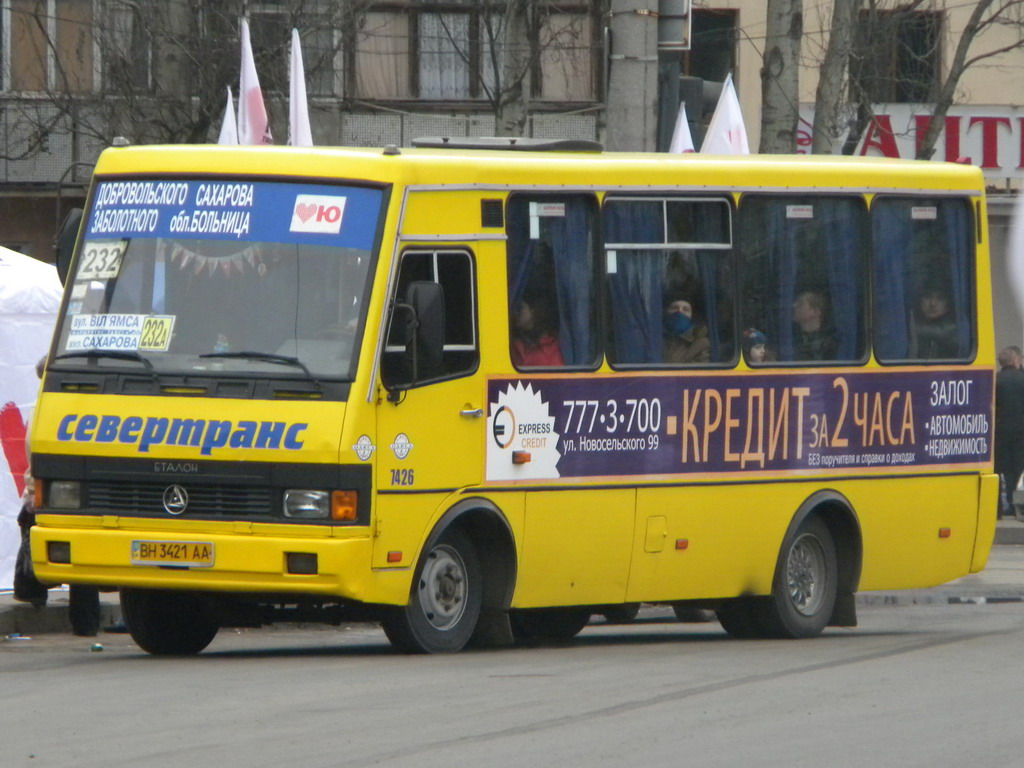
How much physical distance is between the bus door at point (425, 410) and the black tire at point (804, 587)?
8.88 ft

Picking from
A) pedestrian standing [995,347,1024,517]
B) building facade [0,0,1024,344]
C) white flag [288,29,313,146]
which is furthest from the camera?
building facade [0,0,1024,344]

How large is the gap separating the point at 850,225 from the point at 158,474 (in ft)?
16.4

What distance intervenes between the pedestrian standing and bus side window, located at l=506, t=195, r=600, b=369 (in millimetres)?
12477

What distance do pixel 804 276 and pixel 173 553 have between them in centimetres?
456

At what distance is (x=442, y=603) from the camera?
11.9 metres

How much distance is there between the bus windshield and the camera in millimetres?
11328

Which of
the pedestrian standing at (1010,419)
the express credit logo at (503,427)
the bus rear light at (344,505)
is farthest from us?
the pedestrian standing at (1010,419)

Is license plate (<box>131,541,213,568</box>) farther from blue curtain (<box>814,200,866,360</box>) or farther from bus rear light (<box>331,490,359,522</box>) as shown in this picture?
blue curtain (<box>814,200,866,360</box>)

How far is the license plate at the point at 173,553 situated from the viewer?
1117 centimetres

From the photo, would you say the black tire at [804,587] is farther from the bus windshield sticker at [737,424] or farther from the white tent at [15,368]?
the white tent at [15,368]

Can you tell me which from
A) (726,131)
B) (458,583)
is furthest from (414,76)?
(458,583)

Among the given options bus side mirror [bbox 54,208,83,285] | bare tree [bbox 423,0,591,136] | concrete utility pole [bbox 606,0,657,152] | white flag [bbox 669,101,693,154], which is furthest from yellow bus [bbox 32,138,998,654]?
bare tree [bbox 423,0,591,136]

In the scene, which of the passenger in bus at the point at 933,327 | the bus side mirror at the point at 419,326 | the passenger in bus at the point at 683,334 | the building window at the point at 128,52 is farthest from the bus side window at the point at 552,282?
the building window at the point at 128,52

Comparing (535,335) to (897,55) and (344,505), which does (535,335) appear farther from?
(897,55)
